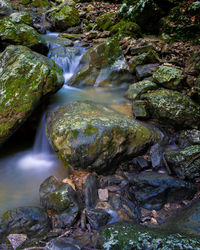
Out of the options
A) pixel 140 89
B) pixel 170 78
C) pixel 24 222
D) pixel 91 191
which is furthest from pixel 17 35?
pixel 24 222

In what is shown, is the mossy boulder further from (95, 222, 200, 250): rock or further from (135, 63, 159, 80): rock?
(95, 222, 200, 250): rock

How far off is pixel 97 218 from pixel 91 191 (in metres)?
0.50

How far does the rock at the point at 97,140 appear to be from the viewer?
3139 mm

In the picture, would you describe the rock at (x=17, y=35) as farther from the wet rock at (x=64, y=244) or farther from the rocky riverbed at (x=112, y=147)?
the wet rock at (x=64, y=244)

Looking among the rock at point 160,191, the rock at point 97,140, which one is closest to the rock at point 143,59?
the rock at point 97,140

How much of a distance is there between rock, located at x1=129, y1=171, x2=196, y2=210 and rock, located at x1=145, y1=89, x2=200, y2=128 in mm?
1615

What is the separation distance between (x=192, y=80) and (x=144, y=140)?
2.50m

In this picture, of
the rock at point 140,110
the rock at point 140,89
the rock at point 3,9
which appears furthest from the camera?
the rock at point 3,9

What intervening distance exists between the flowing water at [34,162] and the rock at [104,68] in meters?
0.39

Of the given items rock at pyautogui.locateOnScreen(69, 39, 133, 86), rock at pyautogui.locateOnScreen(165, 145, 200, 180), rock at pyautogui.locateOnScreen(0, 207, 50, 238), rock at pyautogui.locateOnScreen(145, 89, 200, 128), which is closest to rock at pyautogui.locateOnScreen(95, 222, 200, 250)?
rock at pyautogui.locateOnScreen(0, 207, 50, 238)

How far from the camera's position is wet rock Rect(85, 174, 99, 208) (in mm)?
2844

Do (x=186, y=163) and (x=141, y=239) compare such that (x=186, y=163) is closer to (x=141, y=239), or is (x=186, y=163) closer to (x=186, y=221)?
(x=186, y=221)

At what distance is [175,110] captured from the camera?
4066mm

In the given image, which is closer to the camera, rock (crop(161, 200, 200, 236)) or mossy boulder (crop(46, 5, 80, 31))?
rock (crop(161, 200, 200, 236))
